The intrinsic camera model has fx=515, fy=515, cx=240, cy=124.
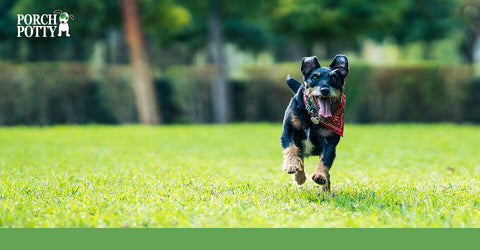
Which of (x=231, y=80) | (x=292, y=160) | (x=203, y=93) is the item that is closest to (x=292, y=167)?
(x=292, y=160)

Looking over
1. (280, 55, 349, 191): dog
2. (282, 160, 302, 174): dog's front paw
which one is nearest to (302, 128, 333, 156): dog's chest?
(280, 55, 349, 191): dog

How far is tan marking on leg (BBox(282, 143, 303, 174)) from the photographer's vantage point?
4.80 meters

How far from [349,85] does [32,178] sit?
14762 mm

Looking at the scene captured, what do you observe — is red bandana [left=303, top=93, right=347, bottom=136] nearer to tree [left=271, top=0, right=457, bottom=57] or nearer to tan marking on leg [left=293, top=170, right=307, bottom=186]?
tan marking on leg [left=293, top=170, right=307, bottom=186]

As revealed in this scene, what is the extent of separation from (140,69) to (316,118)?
50.8ft

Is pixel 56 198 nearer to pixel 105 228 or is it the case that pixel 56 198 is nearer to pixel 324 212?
pixel 105 228

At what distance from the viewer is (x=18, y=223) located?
4098mm

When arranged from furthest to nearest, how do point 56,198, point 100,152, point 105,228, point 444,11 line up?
point 444,11 → point 100,152 → point 56,198 → point 105,228

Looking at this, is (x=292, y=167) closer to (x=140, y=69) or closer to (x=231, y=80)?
(x=140, y=69)

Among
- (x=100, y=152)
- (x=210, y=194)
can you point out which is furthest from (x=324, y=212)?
(x=100, y=152)

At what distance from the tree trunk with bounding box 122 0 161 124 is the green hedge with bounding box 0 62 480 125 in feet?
2.45

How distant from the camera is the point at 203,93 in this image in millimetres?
21000

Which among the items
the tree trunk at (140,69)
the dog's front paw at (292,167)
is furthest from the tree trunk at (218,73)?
the dog's front paw at (292,167)

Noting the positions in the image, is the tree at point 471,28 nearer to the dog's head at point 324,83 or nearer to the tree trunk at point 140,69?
the tree trunk at point 140,69
